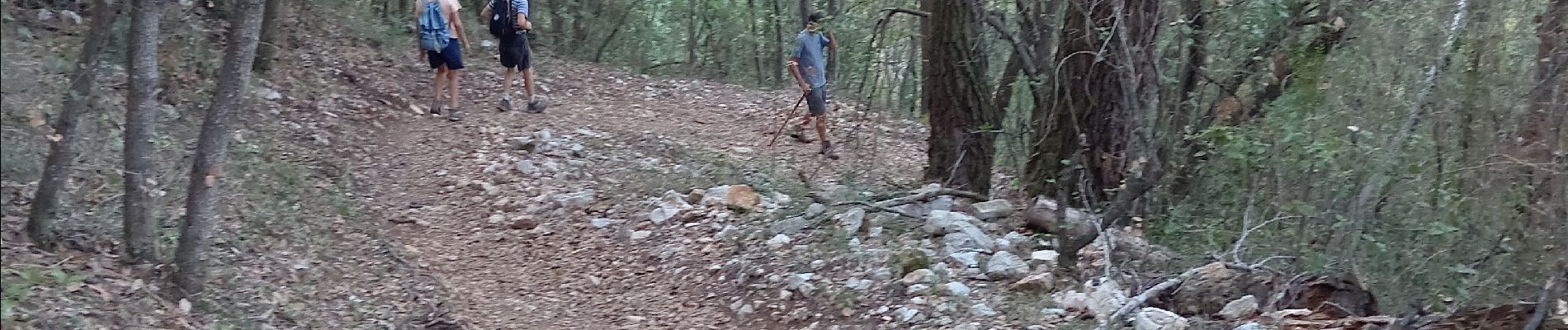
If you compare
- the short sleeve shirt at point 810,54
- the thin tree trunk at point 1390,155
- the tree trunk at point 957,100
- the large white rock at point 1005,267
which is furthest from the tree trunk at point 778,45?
the large white rock at point 1005,267

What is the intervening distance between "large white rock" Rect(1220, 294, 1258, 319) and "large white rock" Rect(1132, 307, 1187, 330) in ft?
0.68

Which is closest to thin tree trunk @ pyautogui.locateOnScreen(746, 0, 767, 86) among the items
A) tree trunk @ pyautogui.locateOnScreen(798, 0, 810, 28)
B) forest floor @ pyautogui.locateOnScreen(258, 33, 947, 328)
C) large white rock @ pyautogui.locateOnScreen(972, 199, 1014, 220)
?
tree trunk @ pyautogui.locateOnScreen(798, 0, 810, 28)

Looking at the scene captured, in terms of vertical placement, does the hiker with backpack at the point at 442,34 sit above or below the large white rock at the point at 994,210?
above

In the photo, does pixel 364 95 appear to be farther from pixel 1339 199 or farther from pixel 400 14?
pixel 1339 199

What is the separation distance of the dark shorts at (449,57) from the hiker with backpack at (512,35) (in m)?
0.48

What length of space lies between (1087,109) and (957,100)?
110 cm

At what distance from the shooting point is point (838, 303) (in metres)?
5.23

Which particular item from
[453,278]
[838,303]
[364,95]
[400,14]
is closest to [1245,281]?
[838,303]

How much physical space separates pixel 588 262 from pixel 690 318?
1.12 meters

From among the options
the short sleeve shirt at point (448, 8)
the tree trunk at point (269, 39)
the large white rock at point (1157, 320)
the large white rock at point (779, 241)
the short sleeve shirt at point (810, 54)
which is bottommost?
the large white rock at point (779, 241)

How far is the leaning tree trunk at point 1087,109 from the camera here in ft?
19.4

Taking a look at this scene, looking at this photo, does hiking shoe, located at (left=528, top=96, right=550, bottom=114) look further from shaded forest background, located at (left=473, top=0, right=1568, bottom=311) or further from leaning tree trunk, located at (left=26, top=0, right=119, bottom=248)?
leaning tree trunk, located at (left=26, top=0, right=119, bottom=248)

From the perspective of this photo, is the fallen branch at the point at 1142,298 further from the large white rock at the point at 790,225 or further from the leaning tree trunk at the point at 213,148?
the leaning tree trunk at the point at 213,148

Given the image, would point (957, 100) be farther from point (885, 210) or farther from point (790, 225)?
point (790, 225)
